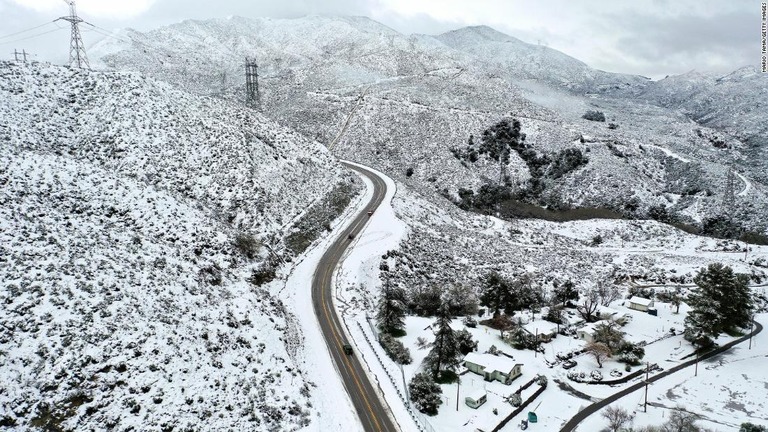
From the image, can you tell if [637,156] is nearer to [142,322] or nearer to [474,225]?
[474,225]

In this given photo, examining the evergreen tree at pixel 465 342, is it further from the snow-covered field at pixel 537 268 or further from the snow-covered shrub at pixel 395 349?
the snow-covered shrub at pixel 395 349

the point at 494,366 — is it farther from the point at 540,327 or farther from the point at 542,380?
the point at 540,327

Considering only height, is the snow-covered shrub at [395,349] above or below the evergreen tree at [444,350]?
below

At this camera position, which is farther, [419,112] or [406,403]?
[419,112]

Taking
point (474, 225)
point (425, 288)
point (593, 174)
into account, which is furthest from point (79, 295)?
point (593, 174)

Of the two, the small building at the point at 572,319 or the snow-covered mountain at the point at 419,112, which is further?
the snow-covered mountain at the point at 419,112

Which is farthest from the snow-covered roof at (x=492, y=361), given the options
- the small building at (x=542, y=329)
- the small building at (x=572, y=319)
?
the small building at (x=572, y=319)

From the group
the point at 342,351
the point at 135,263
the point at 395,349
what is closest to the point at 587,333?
the point at 395,349

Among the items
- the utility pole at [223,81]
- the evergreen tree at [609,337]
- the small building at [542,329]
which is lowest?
the small building at [542,329]
